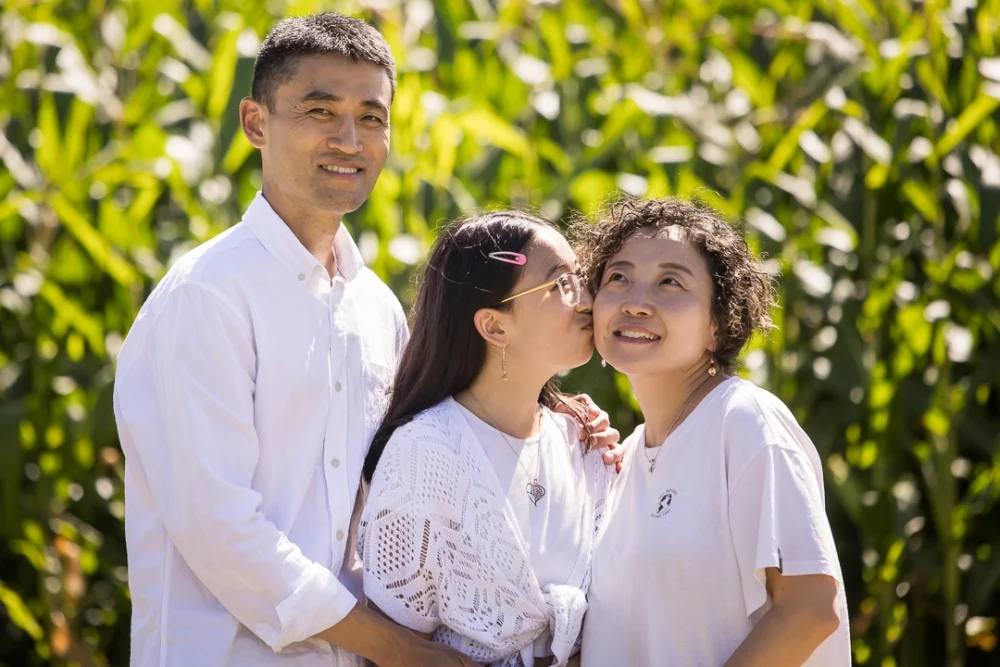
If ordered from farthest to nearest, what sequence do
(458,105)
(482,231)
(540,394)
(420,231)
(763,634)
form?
1. (458,105)
2. (420,231)
3. (540,394)
4. (482,231)
5. (763,634)

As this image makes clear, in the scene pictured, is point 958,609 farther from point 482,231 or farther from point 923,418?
point 482,231

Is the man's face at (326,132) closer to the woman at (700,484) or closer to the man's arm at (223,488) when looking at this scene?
the man's arm at (223,488)

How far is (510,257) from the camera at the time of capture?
2193mm

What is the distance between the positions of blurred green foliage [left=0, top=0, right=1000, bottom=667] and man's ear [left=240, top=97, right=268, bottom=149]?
86cm

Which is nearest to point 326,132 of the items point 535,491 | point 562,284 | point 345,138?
point 345,138

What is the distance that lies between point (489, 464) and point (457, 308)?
30cm

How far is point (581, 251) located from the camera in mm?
2258

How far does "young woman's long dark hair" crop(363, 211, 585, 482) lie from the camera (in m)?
2.18

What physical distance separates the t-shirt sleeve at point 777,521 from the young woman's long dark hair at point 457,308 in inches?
23.0

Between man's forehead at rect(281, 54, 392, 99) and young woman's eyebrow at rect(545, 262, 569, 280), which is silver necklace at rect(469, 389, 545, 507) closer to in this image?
young woman's eyebrow at rect(545, 262, 569, 280)

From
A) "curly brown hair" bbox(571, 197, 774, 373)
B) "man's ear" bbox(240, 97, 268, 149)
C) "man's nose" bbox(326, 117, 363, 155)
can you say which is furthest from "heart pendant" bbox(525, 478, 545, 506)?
"man's ear" bbox(240, 97, 268, 149)

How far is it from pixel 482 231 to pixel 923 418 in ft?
5.45

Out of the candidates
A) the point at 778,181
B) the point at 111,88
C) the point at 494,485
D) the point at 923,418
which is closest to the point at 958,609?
the point at 923,418

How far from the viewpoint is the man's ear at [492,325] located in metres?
2.19
